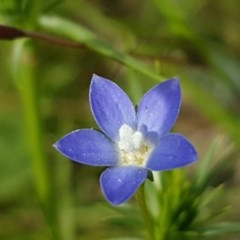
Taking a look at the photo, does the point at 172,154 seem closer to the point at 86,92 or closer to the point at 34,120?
the point at 34,120

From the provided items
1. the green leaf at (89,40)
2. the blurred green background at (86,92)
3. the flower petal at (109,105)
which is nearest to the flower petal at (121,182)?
the flower petal at (109,105)

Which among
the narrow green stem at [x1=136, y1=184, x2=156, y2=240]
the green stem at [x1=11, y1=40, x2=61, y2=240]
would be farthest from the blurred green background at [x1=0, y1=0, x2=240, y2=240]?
the narrow green stem at [x1=136, y1=184, x2=156, y2=240]

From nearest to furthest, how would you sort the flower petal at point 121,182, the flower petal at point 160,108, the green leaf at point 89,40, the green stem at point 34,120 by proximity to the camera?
1. the flower petal at point 121,182
2. the flower petal at point 160,108
3. the green leaf at point 89,40
4. the green stem at point 34,120

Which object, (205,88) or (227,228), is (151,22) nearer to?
(205,88)

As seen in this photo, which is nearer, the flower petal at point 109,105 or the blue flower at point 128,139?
the blue flower at point 128,139

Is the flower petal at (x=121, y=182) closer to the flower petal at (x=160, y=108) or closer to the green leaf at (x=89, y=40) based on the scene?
the flower petal at (x=160, y=108)

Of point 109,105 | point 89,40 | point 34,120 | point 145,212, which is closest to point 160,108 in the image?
point 109,105
